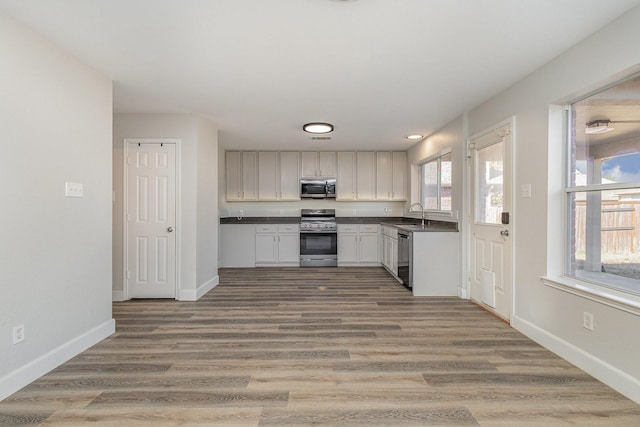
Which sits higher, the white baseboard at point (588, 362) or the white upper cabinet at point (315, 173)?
the white upper cabinet at point (315, 173)

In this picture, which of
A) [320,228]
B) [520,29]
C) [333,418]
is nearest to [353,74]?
[520,29]

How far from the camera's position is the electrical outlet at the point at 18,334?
2.02m

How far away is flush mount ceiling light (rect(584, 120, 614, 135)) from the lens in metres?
2.25

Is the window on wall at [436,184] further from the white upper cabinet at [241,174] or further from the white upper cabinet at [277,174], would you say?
the white upper cabinet at [241,174]

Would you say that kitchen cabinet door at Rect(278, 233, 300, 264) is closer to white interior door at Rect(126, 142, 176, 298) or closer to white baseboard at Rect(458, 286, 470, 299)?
white interior door at Rect(126, 142, 176, 298)

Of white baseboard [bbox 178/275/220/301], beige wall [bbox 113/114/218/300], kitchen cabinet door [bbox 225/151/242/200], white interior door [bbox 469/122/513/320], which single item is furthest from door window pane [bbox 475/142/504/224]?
kitchen cabinet door [bbox 225/151/242/200]

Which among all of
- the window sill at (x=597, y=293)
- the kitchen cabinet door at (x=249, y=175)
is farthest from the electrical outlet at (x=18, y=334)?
the kitchen cabinet door at (x=249, y=175)

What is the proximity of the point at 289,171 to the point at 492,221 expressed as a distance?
4.03 metres

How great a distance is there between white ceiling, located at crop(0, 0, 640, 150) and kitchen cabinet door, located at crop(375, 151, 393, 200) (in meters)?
2.83

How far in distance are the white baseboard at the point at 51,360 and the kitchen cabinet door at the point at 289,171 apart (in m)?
4.11

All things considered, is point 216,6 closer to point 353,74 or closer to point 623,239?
point 353,74

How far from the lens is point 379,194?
663 cm

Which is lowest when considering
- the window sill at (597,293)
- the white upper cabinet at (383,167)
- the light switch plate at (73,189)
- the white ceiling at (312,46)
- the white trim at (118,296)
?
the white trim at (118,296)

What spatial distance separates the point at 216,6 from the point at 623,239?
294 cm
